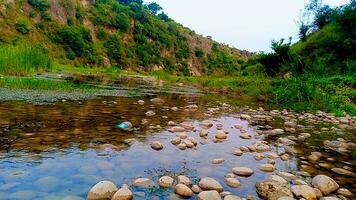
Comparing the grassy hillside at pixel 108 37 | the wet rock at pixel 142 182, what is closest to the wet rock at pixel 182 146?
the wet rock at pixel 142 182

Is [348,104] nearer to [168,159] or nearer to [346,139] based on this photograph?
[346,139]

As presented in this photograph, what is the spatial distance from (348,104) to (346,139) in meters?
7.14

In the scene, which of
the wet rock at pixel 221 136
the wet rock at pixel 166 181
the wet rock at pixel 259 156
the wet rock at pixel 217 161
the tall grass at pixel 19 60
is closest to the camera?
the wet rock at pixel 166 181

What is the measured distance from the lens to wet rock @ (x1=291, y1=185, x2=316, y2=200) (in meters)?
3.74

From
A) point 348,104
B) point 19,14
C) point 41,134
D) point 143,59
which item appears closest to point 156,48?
point 143,59

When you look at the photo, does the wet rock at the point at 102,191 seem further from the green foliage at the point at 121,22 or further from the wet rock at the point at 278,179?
the green foliage at the point at 121,22

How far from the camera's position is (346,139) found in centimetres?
746

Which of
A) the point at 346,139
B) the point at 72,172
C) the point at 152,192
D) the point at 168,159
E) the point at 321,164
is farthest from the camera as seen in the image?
the point at 346,139

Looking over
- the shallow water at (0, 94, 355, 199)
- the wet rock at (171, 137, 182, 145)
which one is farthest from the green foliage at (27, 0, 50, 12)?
the wet rock at (171, 137, 182, 145)

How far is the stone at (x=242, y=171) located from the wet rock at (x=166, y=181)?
1083 millimetres

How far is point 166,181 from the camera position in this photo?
3.85 metres

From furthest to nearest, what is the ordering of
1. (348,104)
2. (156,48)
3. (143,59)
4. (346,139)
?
(156,48), (143,59), (348,104), (346,139)

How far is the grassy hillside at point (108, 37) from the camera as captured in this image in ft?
224

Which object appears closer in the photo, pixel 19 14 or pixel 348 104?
pixel 348 104
